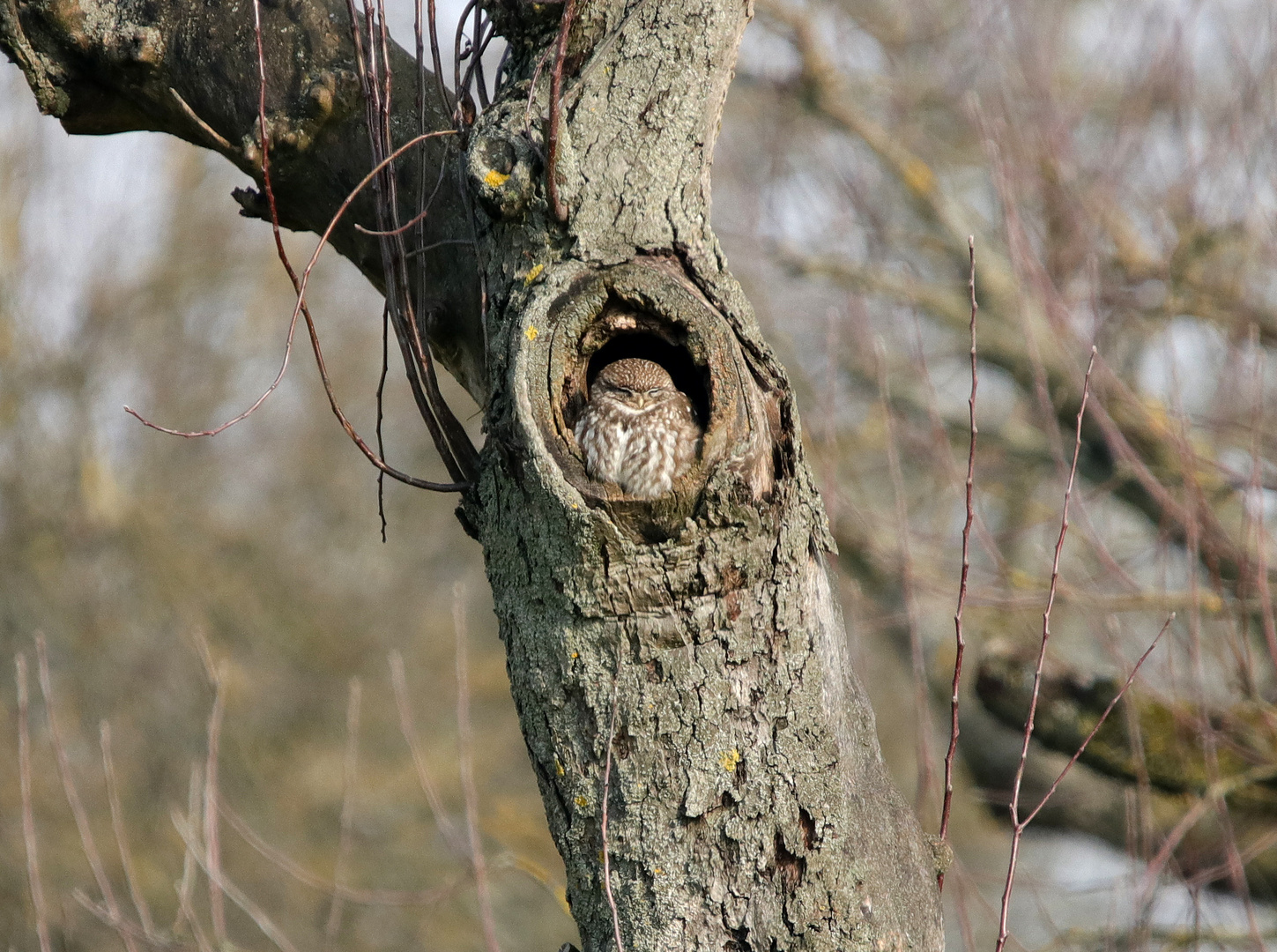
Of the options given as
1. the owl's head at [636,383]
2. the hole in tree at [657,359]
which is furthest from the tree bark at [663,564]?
the owl's head at [636,383]

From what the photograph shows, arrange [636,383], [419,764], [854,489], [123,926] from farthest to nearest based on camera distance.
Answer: [854,489] < [636,383] < [419,764] < [123,926]

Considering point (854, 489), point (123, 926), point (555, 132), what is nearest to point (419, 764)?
point (123, 926)

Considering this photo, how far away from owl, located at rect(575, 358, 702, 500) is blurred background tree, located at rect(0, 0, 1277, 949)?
2.27ft

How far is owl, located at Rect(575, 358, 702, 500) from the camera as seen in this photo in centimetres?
207

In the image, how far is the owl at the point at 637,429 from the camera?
207 cm

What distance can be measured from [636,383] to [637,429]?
1.48 ft

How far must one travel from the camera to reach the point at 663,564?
6.30ft

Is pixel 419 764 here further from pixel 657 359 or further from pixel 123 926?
pixel 657 359

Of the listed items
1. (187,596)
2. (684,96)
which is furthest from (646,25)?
(187,596)

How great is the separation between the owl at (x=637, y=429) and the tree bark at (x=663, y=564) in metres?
0.08

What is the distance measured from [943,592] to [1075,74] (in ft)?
14.6

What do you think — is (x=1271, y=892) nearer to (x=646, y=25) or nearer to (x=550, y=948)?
(x=646, y=25)

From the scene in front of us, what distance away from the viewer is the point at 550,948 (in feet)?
34.9

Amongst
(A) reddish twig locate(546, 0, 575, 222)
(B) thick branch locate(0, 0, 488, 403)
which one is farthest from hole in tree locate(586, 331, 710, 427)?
(A) reddish twig locate(546, 0, 575, 222)
